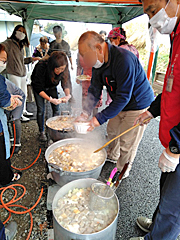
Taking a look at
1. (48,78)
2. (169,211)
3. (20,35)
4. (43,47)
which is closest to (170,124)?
(169,211)

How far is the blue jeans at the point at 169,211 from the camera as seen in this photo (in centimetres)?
126

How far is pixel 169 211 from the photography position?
4.33 ft

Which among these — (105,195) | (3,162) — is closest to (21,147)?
(3,162)

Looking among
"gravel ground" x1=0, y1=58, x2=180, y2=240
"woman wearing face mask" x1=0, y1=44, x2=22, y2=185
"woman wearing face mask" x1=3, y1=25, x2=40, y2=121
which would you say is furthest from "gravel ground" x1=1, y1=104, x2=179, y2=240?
"woman wearing face mask" x1=3, y1=25, x2=40, y2=121

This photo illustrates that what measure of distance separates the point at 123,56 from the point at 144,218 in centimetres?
186

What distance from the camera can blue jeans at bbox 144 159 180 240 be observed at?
1257 millimetres

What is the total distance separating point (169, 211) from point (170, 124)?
0.70m

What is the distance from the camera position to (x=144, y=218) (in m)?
1.93

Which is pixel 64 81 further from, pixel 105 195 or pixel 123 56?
pixel 105 195

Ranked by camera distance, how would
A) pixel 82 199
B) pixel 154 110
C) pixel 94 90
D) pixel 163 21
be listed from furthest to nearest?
pixel 94 90 → pixel 154 110 → pixel 82 199 → pixel 163 21

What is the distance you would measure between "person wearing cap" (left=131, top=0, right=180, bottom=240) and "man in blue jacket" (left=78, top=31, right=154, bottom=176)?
51 centimetres

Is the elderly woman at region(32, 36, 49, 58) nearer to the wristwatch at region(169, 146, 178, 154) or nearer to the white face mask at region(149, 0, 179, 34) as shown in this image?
the white face mask at region(149, 0, 179, 34)

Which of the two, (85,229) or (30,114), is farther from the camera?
(30,114)

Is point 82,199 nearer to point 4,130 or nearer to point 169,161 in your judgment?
point 169,161
